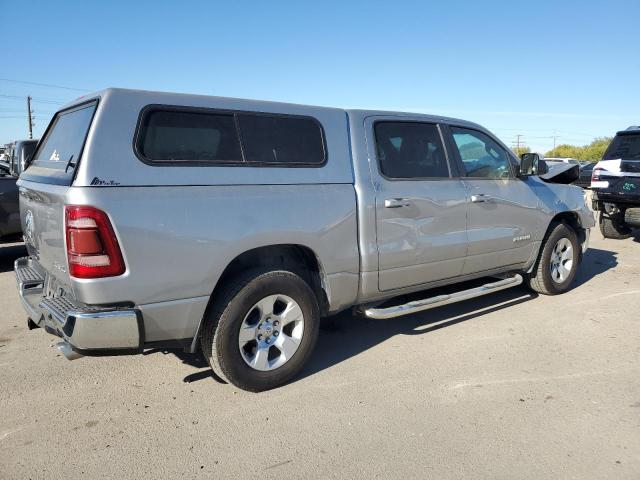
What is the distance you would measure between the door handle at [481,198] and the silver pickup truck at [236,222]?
0.01 m

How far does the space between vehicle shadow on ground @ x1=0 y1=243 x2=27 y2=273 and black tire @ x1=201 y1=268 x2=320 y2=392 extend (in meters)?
5.48

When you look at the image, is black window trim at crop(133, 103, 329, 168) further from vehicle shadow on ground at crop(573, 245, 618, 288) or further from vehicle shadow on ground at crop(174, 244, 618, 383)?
vehicle shadow on ground at crop(573, 245, 618, 288)

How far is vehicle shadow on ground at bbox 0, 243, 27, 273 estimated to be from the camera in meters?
7.41

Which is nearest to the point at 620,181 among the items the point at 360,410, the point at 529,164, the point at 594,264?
the point at 594,264

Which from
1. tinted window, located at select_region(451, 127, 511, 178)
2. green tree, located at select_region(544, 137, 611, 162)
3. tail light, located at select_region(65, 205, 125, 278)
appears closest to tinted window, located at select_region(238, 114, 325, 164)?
tail light, located at select_region(65, 205, 125, 278)

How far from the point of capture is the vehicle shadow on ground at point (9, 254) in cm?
741

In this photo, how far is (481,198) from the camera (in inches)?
178

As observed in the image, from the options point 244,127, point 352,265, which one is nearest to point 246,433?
point 352,265

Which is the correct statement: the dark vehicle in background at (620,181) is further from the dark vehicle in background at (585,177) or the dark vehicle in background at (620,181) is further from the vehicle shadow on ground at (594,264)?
the dark vehicle in background at (585,177)

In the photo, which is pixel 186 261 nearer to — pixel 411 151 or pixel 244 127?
pixel 244 127

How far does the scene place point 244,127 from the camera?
3.31 m

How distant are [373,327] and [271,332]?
152cm

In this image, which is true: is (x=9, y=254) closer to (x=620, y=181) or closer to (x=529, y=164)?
(x=529, y=164)

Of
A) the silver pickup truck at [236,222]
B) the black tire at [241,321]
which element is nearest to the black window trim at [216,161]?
the silver pickup truck at [236,222]
